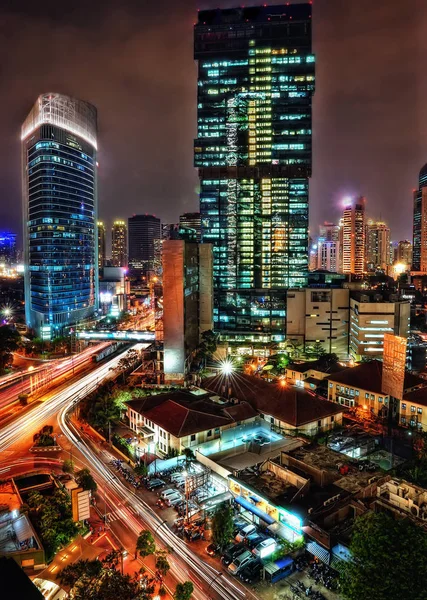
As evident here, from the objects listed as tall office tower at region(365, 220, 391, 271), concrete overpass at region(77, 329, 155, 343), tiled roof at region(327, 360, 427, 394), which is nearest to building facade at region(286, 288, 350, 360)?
tiled roof at region(327, 360, 427, 394)

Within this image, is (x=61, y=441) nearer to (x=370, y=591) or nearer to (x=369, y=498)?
(x=369, y=498)

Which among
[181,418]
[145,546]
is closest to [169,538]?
[145,546]

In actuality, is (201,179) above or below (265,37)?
below

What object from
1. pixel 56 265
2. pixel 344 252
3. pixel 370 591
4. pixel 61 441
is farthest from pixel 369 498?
pixel 344 252

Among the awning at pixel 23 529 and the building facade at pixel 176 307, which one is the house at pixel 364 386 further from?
the awning at pixel 23 529

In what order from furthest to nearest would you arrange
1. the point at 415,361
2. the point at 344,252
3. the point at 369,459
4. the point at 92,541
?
1. the point at 344,252
2. the point at 415,361
3. the point at 369,459
4. the point at 92,541

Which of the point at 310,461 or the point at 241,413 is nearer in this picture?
the point at 310,461

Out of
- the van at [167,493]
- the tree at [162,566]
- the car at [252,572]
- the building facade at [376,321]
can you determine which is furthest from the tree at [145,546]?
the building facade at [376,321]
